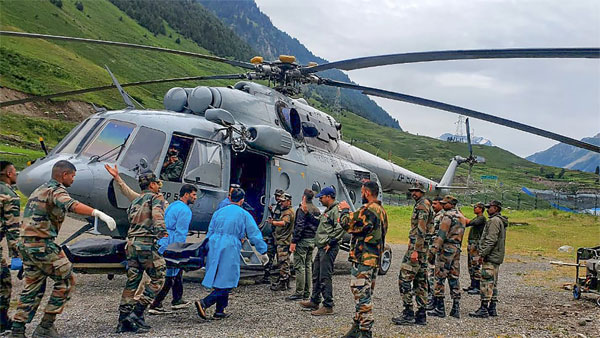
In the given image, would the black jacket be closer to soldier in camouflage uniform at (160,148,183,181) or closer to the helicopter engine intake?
the helicopter engine intake

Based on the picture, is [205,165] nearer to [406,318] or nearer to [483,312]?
[406,318]

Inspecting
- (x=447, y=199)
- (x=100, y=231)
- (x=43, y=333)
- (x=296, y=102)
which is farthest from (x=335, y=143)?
(x=43, y=333)

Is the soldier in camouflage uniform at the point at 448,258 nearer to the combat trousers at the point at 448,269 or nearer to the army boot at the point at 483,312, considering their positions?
the combat trousers at the point at 448,269

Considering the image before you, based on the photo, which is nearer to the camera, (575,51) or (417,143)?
(575,51)

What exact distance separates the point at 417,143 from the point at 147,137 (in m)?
116

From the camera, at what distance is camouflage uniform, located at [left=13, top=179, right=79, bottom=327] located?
489 centimetres

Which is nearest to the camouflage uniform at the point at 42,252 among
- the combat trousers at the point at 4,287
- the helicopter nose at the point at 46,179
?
the combat trousers at the point at 4,287

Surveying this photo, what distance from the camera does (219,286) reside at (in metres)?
6.05

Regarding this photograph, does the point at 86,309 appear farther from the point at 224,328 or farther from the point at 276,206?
the point at 276,206

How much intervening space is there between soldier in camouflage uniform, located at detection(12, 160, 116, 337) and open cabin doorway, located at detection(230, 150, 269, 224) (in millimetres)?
4740

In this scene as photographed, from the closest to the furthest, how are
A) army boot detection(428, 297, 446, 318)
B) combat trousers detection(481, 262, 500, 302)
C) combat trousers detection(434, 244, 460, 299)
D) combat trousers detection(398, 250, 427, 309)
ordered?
combat trousers detection(398, 250, 427, 309)
army boot detection(428, 297, 446, 318)
combat trousers detection(434, 244, 460, 299)
combat trousers detection(481, 262, 500, 302)

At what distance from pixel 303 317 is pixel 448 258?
255 cm

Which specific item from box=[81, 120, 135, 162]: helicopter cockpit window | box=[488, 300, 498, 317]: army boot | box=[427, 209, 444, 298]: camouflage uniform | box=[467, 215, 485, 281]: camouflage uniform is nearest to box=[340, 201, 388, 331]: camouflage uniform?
box=[427, 209, 444, 298]: camouflage uniform

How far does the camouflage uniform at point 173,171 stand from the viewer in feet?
25.9
